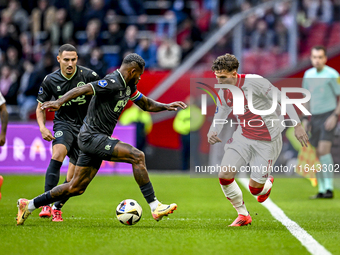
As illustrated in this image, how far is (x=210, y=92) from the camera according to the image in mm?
7105


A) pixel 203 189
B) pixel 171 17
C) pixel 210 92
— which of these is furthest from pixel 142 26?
pixel 210 92

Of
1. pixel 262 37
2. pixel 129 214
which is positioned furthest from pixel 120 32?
pixel 129 214

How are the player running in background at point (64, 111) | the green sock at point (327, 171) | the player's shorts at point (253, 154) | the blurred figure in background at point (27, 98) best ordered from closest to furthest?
1. the player's shorts at point (253, 154)
2. the player running in background at point (64, 111)
3. the green sock at point (327, 171)
4. the blurred figure in background at point (27, 98)

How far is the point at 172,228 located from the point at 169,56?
993 centimetres


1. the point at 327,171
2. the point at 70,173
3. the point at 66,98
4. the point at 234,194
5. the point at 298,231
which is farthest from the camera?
the point at 327,171

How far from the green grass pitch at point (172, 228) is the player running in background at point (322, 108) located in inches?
18.5

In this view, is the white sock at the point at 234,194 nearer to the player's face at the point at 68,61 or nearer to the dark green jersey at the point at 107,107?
the dark green jersey at the point at 107,107

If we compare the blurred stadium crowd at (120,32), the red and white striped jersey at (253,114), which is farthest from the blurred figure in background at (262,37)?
the red and white striped jersey at (253,114)

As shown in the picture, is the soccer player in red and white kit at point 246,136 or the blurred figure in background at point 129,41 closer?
the soccer player in red and white kit at point 246,136

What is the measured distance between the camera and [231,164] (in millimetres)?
6105

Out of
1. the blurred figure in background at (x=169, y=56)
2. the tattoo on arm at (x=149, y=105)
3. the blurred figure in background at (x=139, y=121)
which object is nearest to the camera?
the tattoo on arm at (x=149, y=105)

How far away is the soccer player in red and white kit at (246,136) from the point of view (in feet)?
19.6

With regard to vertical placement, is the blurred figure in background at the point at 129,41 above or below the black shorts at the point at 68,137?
above

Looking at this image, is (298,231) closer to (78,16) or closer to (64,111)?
(64,111)
